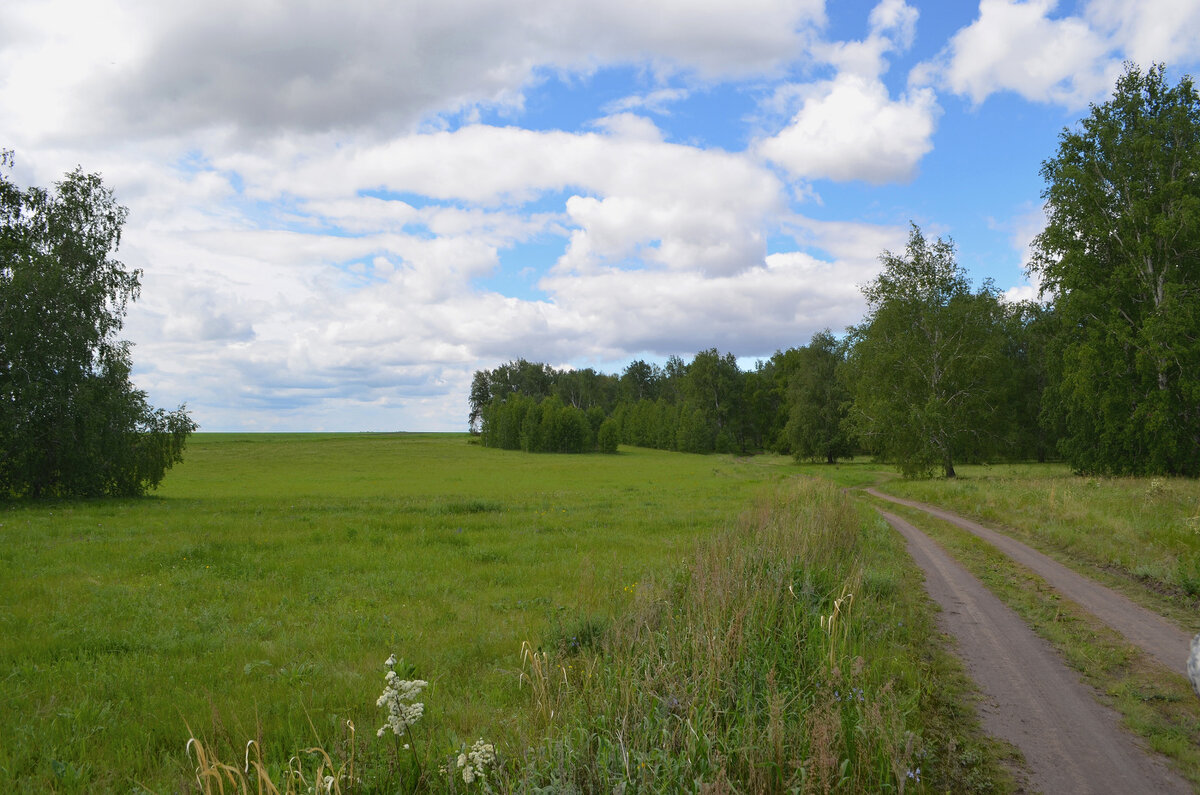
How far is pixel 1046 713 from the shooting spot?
577cm

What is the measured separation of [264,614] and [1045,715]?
988 centimetres

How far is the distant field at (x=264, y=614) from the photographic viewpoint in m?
5.68

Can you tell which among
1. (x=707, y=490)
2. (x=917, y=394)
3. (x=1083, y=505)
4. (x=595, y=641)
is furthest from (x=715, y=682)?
(x=917, y=394)

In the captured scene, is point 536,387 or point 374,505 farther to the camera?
point 536,387

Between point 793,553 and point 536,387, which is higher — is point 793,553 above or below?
below

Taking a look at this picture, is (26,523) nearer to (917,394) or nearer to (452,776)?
(452,776)

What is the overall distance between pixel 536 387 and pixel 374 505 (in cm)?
11001

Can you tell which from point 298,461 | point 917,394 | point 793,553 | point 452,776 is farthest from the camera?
point 298,461

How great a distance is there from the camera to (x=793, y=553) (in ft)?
Answer: 29.9

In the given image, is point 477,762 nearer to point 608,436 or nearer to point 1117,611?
point 1117,611

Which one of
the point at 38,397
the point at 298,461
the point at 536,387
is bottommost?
the point at 298,461

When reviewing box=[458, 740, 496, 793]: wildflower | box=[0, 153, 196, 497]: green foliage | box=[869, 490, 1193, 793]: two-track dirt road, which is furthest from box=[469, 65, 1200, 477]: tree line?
box=[0, 153, 196, 497]: green foliage

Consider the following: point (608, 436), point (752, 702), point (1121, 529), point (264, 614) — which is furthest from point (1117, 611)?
point (608, 436)

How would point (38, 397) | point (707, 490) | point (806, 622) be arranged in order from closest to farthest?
point (806, 622), point (38, 397), point (707, 490)
